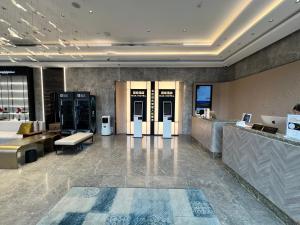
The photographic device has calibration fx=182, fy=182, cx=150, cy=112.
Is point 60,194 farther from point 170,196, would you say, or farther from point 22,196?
point 170,196

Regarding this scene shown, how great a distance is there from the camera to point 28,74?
9.55m

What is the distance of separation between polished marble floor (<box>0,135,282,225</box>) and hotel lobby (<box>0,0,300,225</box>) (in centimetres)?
3

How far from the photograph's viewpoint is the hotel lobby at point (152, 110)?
3.02m

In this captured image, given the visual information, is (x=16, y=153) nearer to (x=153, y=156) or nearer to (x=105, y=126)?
(x=153, y=156)

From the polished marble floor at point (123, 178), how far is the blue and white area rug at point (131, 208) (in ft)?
0.69

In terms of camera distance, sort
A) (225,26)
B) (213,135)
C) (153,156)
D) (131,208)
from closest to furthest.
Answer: (131,208) < (225,26) < (213,135) < (153,156)

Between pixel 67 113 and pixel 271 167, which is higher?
pixel 67 113

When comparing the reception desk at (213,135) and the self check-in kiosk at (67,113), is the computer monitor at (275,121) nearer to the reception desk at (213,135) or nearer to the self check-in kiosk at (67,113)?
the reception desk at (213,135)

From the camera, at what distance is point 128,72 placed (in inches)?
392

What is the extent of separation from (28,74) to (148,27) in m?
7.59

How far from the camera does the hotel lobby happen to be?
302cm

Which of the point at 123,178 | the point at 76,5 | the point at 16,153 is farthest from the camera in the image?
the point at 16,153

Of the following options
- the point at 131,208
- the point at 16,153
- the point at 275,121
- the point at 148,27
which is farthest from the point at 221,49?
the point at 16,153

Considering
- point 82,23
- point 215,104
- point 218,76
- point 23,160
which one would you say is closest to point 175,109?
point 215,104
